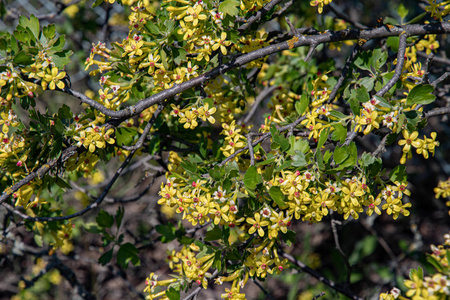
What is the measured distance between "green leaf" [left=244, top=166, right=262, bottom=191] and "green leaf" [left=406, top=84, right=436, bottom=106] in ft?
1.94

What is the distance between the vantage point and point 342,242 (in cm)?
407

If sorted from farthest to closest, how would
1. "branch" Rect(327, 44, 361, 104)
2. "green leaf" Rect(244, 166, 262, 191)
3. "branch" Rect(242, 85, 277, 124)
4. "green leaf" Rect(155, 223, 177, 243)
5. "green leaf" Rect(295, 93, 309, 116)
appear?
"branch" Rect(242, 85, 277, 124) → "green leaf" Rect(155, 223, 177, 243) → "branch" Rect(327, 44, 361, 104) → "green leaf" Rect(295, 93, 309, 116) → "green leaf" Rect(244, 166, 262, 191)

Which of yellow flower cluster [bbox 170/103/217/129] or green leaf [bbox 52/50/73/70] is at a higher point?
green leaf [bbox 52/50/73/70]

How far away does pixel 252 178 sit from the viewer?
1.28 meters

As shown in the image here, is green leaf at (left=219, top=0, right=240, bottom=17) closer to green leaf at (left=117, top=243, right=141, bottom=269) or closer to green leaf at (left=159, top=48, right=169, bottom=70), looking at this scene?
green leaf at (left=159, top=48, right=169, bottom=70)

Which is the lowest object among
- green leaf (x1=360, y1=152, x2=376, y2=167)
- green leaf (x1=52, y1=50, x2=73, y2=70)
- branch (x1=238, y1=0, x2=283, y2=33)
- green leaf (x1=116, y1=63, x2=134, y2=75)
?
green leaf (x1=360, y1=152, x2=376, y2=167)

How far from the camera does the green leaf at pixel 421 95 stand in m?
1.33

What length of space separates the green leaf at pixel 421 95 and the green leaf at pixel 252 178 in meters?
0.59

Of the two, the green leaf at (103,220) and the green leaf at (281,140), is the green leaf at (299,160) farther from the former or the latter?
the green leaf at (103,220)

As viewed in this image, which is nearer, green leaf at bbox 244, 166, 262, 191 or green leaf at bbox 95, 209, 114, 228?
green leaf at bbox 244, 166, 262, 191

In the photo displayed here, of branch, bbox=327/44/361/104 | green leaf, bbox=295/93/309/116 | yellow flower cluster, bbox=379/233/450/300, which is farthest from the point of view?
branch, bbox=327/44/361/104

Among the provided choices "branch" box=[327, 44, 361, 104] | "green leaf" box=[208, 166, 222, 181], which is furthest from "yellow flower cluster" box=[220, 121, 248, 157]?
"branch" box=[327, 44, 361, 104]

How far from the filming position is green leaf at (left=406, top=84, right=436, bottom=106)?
4.35 feet

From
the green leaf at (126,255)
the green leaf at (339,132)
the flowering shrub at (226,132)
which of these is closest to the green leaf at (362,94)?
the flowering shrub at (226,132)
